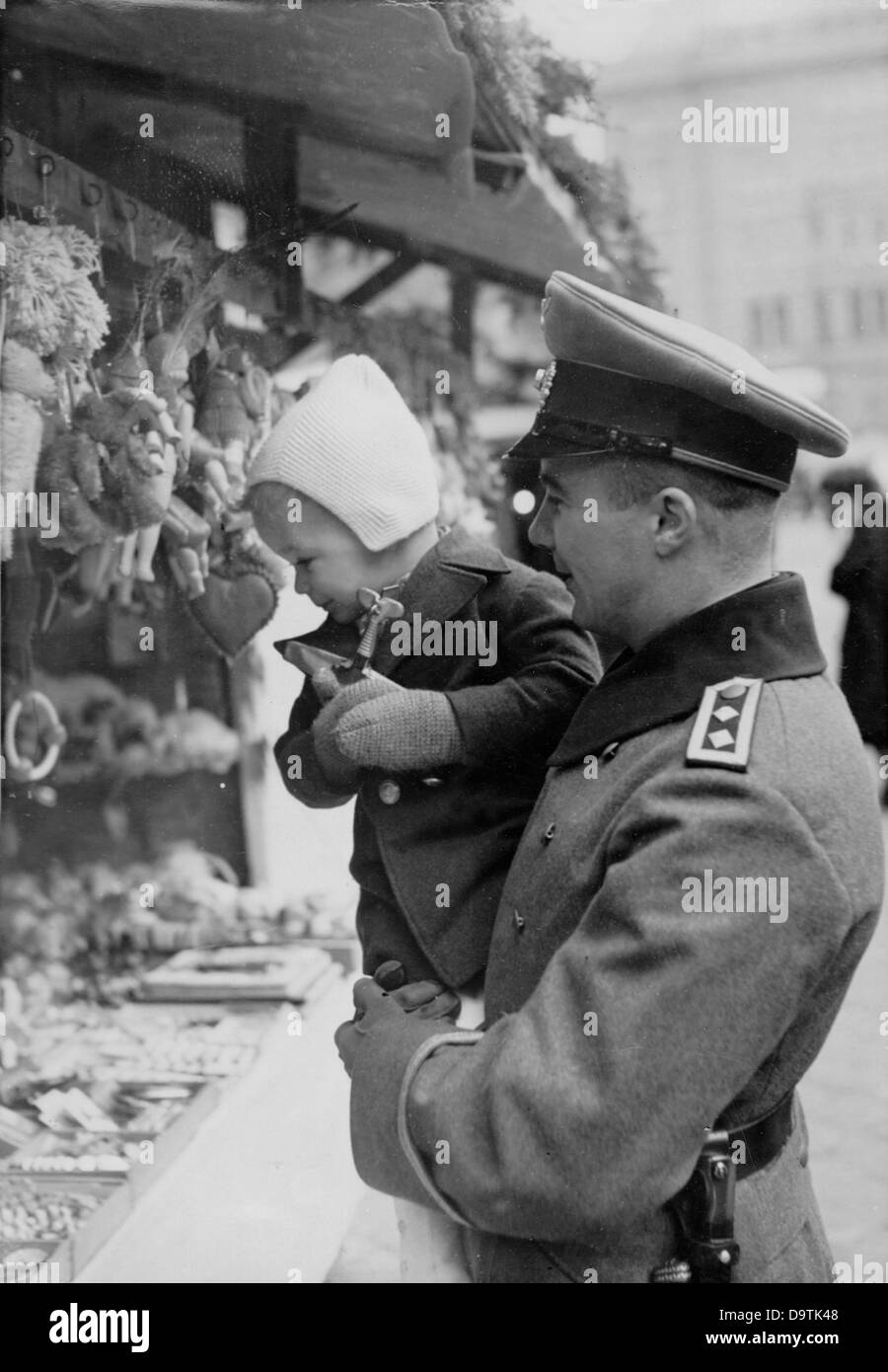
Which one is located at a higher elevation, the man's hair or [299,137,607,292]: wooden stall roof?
[299,137,607,292]: wooden stall roof

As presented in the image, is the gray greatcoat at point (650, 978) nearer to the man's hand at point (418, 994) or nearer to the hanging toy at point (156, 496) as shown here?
the man's hand at point (418, 994)

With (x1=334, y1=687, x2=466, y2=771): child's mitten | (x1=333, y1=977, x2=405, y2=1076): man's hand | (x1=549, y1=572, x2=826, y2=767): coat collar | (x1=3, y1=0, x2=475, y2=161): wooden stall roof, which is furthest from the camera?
(x1=3, y1=0, x2=475, y2=161): wooden stall roof

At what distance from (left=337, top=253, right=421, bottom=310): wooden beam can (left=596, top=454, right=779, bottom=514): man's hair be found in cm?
85

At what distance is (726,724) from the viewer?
1.24 m

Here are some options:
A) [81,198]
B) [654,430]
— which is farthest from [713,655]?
[81,198]

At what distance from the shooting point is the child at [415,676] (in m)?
1.61

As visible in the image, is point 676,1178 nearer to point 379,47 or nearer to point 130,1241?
point 130,1241

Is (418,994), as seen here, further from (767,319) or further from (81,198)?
(81,198)

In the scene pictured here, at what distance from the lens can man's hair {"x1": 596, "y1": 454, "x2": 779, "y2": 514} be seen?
1332 mm

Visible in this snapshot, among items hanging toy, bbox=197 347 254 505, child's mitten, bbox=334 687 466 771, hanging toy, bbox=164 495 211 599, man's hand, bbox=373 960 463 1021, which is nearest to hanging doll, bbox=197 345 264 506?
hanging toy, bbox=197 347 254 505

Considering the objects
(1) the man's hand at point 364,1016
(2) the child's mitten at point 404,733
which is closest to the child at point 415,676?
(2) the child's mitten at point 404,733

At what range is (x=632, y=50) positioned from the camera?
1.93 m

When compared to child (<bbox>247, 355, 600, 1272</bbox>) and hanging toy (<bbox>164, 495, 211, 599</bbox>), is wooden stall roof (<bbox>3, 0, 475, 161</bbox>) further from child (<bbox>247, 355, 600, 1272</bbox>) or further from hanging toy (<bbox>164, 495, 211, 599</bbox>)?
hanging toy (<bbox>164, 495, 211, 599</bbox>)

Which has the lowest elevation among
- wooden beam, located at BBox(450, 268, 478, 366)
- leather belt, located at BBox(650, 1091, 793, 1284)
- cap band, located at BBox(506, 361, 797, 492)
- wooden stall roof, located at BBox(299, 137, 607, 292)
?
leather belt, located at BBox(650, 1091, 793, 1284)
